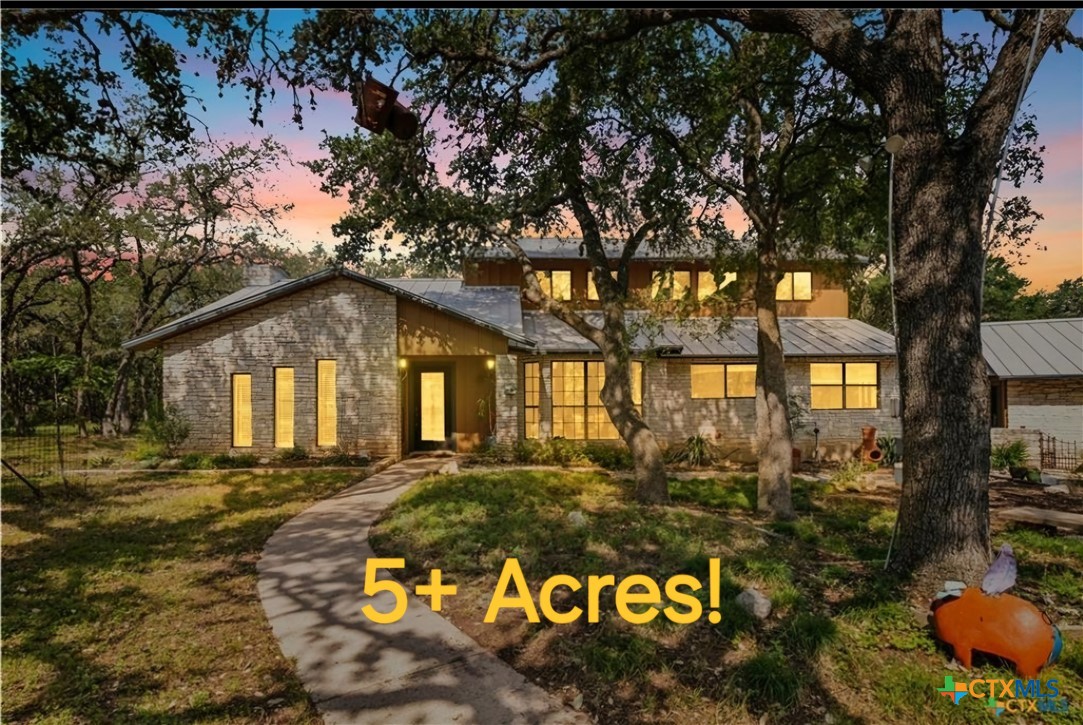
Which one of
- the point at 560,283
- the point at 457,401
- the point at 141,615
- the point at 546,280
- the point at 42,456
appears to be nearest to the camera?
the point at 141,615

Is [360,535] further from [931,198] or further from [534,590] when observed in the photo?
[931,198]

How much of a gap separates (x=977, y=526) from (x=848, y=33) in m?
4.03

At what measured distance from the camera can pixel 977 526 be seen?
3854mm

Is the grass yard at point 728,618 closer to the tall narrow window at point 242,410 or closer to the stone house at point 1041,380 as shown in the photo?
the tall narrow window at point 242,410

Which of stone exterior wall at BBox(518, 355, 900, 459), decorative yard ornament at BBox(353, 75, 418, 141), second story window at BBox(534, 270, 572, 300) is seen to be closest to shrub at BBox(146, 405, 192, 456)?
stone exterior wall at BBox(518, 355, 900, 459)

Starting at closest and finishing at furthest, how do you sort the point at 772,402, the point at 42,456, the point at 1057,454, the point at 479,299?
1. the point at 772,402
2. the point at 42,456
3. the point at 1057,454
4. the point at 479,299

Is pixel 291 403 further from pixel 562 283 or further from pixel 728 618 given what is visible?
pixel 728 618

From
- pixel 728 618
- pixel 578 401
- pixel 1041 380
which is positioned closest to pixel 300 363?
pixel 578 401

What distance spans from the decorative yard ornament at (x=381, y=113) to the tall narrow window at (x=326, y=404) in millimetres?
9425

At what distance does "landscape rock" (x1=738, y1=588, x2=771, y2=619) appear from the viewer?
3.77m

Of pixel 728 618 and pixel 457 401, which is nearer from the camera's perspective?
pixel 728 618

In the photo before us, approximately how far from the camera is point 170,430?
11594 millimetres

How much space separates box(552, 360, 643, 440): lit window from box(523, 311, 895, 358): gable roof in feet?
2.38

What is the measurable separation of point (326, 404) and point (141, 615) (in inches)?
315
